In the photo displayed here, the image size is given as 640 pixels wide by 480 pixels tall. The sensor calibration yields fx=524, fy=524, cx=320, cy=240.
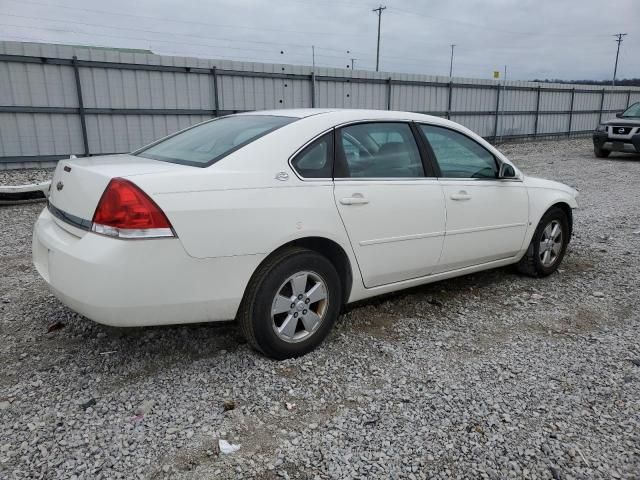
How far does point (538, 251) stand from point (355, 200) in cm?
239

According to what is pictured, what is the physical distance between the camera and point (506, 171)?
4.41 m

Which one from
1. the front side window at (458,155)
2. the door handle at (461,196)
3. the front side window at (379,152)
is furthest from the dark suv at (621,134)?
the front side window at (379,152)

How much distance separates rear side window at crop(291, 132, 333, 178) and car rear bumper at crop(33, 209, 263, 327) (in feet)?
2.11

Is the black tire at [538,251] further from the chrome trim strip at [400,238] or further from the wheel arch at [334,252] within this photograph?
the wheel arch at [334,252]

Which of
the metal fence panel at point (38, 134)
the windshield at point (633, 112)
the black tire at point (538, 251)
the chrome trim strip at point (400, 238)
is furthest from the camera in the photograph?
the windshield at point (633, 112)

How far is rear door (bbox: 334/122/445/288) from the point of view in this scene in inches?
133

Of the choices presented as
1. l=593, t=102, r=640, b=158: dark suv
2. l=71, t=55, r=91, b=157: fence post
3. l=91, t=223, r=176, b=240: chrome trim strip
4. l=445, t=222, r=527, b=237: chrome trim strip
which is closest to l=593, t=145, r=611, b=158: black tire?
l=593, t=102, r=640, b=158: dark suv

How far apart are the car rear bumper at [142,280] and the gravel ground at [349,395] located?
46 cm

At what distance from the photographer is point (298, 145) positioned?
127 inches

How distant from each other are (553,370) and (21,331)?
350 centimetres

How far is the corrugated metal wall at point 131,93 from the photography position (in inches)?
415

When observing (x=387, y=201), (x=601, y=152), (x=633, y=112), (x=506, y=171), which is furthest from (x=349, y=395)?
(x=633, y=112)

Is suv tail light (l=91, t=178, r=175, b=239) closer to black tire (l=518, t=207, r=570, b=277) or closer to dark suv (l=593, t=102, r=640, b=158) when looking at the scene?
black tire (l=518, t=207, r=570, b=277)

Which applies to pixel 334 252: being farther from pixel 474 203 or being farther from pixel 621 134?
pixel 621 134
